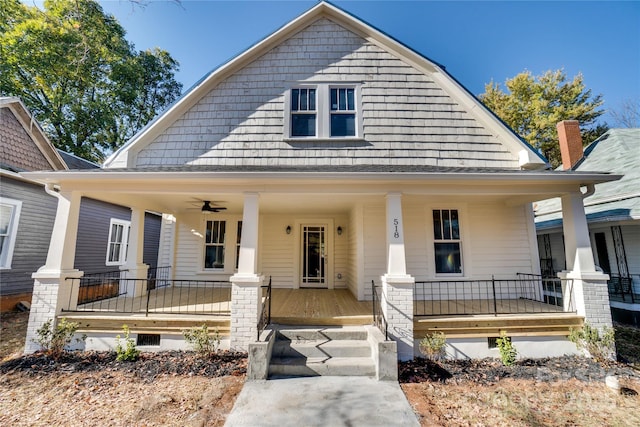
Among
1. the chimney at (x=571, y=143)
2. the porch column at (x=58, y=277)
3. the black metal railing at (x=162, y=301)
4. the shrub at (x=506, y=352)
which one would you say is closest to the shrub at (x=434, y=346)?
the shrub at (x=506, y=352)

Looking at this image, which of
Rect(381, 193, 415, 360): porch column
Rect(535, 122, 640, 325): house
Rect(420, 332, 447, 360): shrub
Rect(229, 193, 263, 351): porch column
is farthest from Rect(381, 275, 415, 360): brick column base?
Rect(535, 122, 640, 325): house

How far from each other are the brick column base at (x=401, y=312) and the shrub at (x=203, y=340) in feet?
10.2

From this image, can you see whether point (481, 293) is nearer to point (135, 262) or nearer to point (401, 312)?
point (401, 312)

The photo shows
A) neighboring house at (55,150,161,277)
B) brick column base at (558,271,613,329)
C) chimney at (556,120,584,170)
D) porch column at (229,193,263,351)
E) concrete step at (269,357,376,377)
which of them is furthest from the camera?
chimney at (556,120,584,170)

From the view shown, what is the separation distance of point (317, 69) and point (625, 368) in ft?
28.4

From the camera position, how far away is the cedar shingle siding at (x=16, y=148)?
28.0 feet

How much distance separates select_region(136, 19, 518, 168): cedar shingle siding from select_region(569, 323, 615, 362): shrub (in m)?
3.84

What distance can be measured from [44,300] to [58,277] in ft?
1.57

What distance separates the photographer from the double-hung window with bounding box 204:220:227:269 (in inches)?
334

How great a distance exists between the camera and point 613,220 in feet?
23.9

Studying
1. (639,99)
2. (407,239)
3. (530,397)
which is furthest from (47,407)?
(639,99)

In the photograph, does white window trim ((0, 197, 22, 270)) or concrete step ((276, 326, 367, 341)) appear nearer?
concrete step ((276, 326, 367, 341))

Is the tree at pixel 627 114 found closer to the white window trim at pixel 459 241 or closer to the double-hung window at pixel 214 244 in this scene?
the white window trim at pixel 459 241

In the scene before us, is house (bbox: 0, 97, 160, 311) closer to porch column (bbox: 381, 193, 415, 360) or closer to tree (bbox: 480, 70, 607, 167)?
porch column (bbox: 381, 193, 415, 360)
